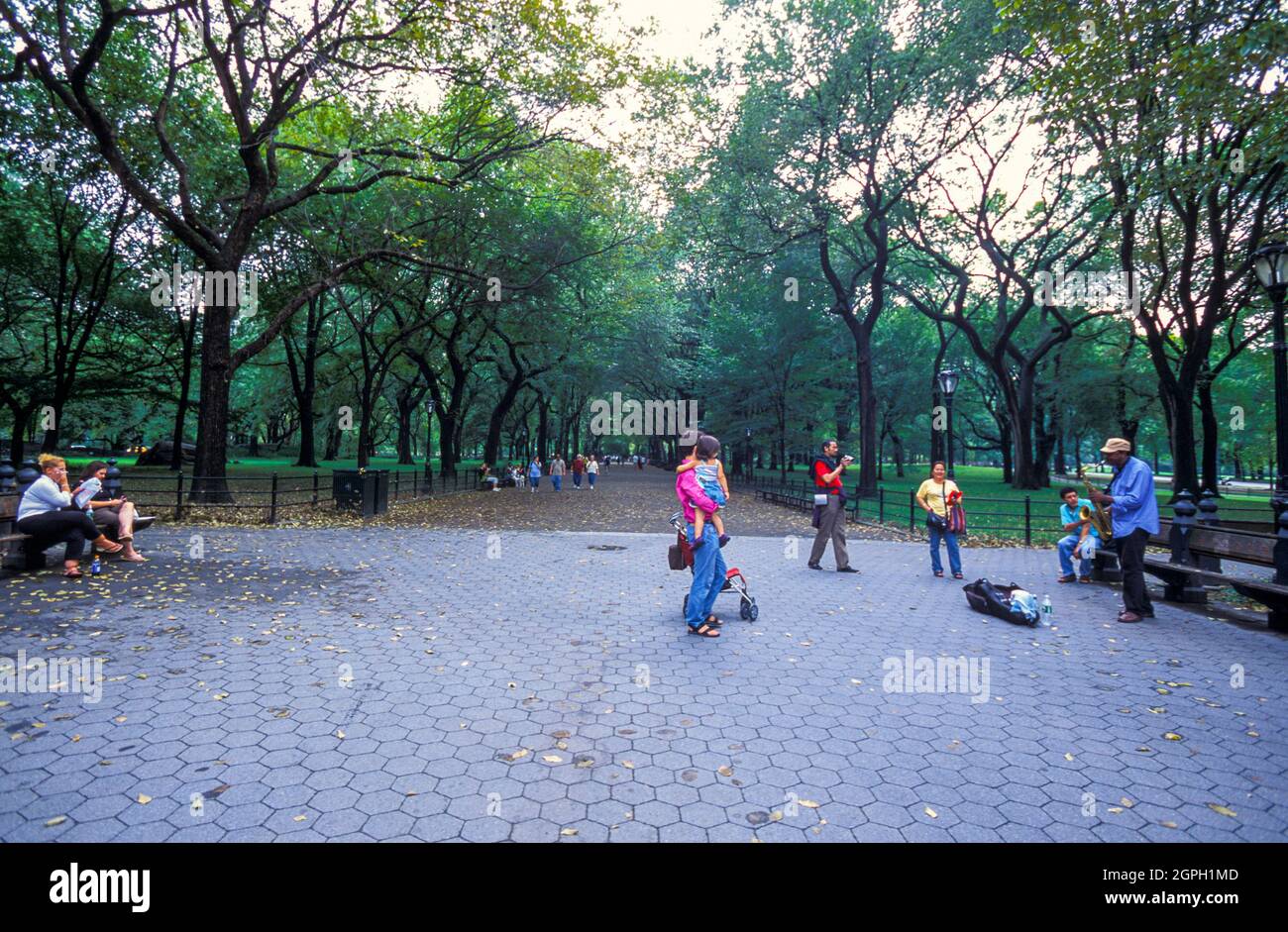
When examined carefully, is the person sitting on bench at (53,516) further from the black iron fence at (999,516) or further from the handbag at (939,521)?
the handbag at (939,521)

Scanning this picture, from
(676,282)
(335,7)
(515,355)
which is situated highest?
(676,282)

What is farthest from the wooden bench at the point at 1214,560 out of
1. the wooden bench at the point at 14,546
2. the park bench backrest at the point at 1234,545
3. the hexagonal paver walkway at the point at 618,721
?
the wooden bench at the point at 14,546

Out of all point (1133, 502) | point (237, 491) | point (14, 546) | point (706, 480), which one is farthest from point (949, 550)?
point (237, 491)

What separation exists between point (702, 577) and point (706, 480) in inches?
38.0

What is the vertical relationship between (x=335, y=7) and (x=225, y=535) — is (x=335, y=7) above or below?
above

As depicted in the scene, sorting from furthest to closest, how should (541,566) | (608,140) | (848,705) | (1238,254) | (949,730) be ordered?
(1238,254) < (608,140) < (541,566) < (848,705) < (949,730)

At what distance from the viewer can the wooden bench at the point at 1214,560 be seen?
6660 millimetres

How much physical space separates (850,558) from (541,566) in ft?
18.3

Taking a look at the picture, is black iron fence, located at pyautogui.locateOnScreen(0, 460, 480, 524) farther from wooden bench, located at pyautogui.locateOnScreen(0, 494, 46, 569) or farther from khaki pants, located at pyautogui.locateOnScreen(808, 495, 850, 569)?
khaki pants, located at pyautogui.locateOnScreen(808, 495, 850, 569)

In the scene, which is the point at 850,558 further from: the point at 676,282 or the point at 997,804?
the point at 676,282

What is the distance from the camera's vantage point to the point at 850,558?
11.3 metres

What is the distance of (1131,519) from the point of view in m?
6.89

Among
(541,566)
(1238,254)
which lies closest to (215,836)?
(541,566)

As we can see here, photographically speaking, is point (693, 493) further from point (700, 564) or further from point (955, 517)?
point (955, 517)
